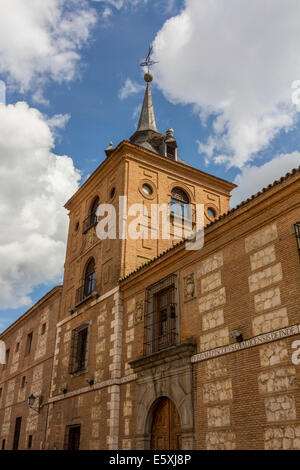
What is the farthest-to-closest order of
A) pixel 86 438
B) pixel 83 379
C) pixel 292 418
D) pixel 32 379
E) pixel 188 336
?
pixel 32 379 → pixel 83 379 → pixel 86 438 → pixel 188 336 → pixel 292 418

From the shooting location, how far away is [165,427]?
11320 millimetres

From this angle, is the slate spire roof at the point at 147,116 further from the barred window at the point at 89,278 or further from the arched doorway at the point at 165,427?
the arched doorway at the point at 165,427

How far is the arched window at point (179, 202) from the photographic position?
18.5 m

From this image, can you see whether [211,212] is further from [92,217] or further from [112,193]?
[92,217]

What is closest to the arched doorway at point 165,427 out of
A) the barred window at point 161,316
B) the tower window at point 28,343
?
the barred window at point 161,316

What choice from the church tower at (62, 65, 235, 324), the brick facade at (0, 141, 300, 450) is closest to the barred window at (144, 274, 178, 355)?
the brick facade at (0, 141, 300, 450)

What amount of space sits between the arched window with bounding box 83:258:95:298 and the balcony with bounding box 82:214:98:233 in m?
1.53

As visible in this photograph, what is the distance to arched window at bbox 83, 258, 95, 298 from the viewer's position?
57.0 ft

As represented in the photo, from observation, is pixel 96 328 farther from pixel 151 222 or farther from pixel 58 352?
pixel 151 222

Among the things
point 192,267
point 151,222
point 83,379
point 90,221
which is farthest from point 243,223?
point 90,221

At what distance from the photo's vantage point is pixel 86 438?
46.2 ft

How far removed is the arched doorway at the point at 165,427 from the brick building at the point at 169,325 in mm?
40

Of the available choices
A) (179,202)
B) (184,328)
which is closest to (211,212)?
(179,202)
